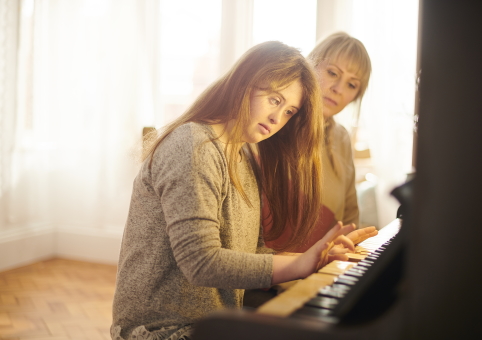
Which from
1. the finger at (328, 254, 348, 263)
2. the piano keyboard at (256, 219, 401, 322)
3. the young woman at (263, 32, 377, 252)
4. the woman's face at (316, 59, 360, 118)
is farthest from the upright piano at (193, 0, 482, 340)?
the woman's face at (316, 59, 360, 118)

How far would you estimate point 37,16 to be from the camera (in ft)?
13.1

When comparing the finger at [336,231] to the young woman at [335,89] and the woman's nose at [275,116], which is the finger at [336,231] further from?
the young woman at [335,89]

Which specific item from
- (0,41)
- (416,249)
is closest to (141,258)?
(416,249)

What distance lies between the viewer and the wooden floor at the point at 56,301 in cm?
270

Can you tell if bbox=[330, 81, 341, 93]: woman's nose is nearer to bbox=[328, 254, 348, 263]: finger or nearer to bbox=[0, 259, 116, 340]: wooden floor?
bbox=[328, 254, 348, 263]: finger

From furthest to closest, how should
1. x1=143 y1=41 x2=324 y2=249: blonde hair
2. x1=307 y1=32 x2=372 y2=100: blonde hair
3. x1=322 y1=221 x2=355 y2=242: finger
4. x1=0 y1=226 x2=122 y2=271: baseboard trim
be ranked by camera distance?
x1=0 y1=226 x2=122 y2=271: baseboard trim → x1=307 y1=32 x2=372 y2=100: blonde hair → x1=143 y1=41 x2=324 y2=249: blonde hair → x1=322 y1=221 x2=355 y2=242: finger

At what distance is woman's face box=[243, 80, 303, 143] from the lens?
4.25 feet

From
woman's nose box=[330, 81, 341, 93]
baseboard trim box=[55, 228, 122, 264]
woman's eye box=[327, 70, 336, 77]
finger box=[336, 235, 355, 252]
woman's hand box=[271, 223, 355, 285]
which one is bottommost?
baseboard trim box=[55, 228, 122, 264]

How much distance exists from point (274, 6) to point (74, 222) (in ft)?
8.04

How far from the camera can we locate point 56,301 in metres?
→ 3.17

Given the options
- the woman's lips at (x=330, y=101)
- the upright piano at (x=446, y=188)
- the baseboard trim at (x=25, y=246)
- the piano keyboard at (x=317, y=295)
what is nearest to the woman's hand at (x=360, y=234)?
the piano keyboard at (x=317, y=295)

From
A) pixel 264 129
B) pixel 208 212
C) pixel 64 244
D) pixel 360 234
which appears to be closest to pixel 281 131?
pixel 264 129

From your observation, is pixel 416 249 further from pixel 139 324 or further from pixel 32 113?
pixel 32 113

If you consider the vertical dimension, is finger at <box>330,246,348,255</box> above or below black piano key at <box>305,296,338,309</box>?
below
